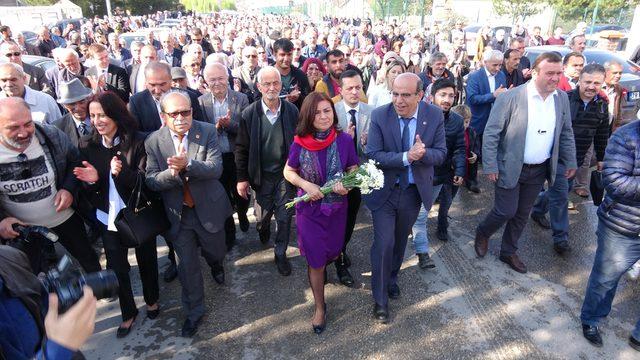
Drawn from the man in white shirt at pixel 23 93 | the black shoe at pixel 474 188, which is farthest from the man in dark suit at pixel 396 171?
the man in white shirt at pixel 23 93

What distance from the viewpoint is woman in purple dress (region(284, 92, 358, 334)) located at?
3.23 metres

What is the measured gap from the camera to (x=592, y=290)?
330 cm

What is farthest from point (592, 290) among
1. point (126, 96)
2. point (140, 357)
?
point (126, 96)

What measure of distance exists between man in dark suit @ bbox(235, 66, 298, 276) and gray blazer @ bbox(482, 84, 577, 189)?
204 centimetres

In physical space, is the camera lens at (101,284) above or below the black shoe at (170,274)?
above

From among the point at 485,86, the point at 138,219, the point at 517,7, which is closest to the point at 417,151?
the point at 138,219

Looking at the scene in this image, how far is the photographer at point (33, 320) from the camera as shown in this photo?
56.5 inches

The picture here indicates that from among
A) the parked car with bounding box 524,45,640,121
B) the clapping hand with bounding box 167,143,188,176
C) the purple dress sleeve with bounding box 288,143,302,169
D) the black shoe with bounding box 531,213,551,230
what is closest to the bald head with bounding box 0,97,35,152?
the clapping hand with bounding box 167,143,188,176

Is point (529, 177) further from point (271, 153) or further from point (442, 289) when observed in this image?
point (271, 153)

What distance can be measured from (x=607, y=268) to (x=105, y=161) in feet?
13.6

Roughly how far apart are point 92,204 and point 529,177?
4.16 m

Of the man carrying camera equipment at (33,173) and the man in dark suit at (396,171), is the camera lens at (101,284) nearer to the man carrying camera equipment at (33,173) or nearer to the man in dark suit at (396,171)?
the man carrying camera equipment at (33,173)

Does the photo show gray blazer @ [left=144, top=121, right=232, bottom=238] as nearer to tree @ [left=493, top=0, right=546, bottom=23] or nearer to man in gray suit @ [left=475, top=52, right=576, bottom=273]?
man in gray suit @ [left=475, top=52, right=576, bottom=273]

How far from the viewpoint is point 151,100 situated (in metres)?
4.21
